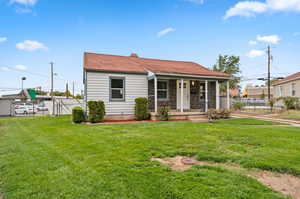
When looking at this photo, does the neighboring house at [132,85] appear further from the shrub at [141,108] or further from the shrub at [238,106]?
the shrub at [238,106]

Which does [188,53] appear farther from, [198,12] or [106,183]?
[106,183]

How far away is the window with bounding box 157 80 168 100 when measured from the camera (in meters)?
11.5

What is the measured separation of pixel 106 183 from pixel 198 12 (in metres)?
14.0

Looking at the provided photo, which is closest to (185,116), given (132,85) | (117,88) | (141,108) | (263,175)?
(141,108)

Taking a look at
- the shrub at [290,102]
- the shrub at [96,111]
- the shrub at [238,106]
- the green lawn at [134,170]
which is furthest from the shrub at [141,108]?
the shrub at [290,102]

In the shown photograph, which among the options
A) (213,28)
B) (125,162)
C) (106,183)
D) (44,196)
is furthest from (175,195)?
(213,28)

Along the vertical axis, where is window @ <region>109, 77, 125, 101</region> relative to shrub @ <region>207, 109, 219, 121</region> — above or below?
above

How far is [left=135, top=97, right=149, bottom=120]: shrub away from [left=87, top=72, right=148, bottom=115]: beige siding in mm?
568

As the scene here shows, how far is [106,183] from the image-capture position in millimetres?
2404

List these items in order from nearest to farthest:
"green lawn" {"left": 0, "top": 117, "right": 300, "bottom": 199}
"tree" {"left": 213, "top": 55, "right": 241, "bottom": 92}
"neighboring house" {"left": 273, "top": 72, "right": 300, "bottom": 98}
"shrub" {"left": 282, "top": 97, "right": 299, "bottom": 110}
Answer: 1. "green lawn" {"left": 0, "top": 117, "right": 300, "bottom": 199}
2. "shrub" {"left": 282, "top": 97, "right": 299, "bottom": 110}
3. "neighboring house" {"left": 273, "top": 72, "right": 300, "bottom": 98}
4. "tree" {"left": 213, "top": 55, "right": 241, "bottom": 92}

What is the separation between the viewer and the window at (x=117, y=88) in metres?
10.1

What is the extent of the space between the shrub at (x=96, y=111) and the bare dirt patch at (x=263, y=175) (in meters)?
6.52

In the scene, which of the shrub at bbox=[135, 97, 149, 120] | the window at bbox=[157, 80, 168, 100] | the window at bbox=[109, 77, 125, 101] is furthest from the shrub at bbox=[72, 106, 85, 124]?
the window at bbox=[157, 80, 168, 100]

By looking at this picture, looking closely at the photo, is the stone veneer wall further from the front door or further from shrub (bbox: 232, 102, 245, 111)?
shrub (bbox: 232, 102, 245, 111)
